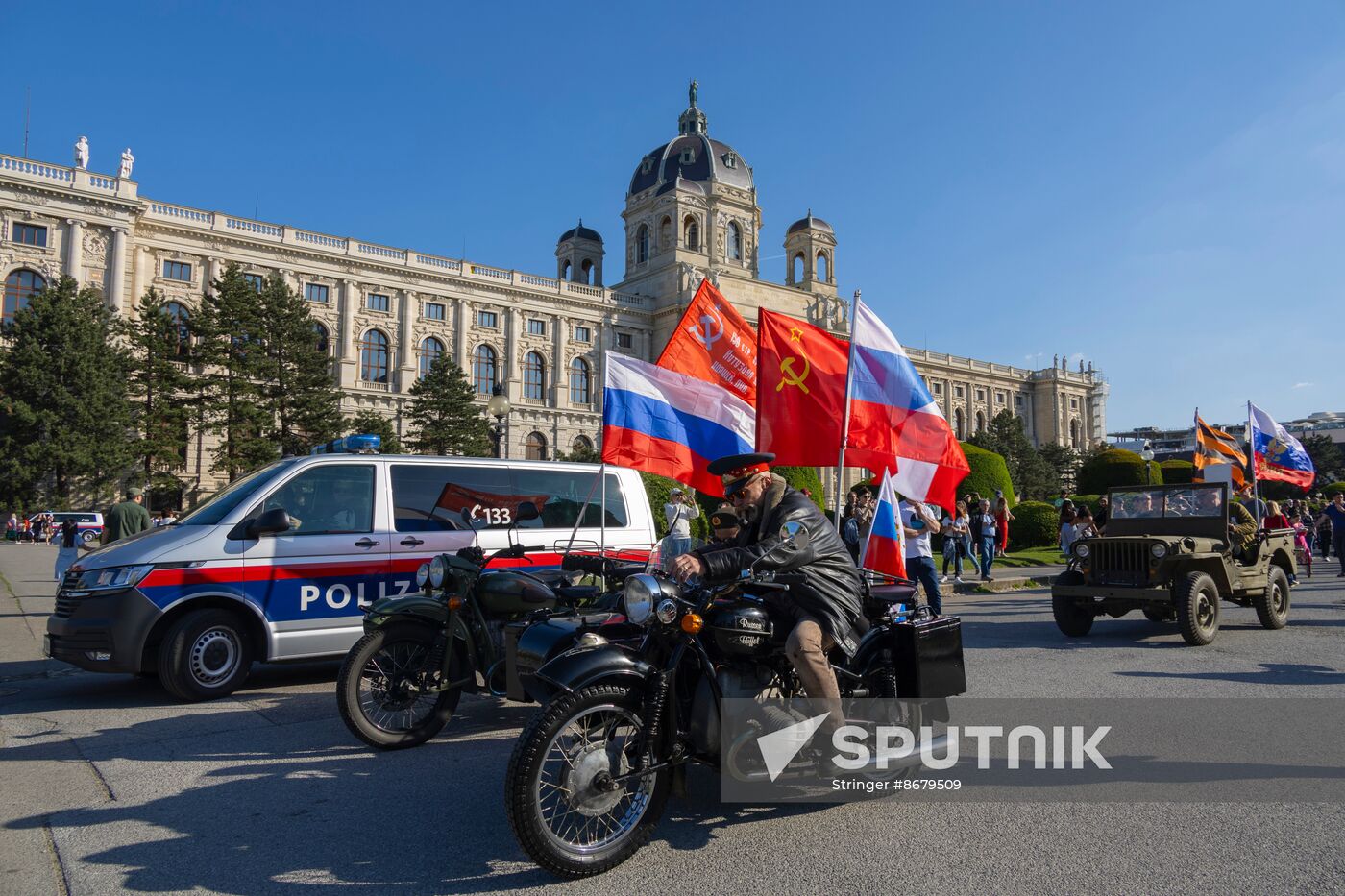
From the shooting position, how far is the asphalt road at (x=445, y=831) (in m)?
3.29

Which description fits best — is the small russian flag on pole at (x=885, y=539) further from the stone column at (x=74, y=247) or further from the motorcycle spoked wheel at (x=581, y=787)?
the stone column at (x=74, y=247)

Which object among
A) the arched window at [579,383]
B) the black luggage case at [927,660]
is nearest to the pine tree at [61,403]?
the arched window at [579,383]

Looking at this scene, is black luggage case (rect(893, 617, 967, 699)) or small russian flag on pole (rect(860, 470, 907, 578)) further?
small russian flag on pole (rect(860, 470, 907, 578))

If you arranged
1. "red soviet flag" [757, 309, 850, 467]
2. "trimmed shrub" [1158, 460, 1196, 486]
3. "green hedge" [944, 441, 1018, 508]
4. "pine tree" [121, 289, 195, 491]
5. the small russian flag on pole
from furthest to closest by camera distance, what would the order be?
"trimmed shrub" [1158, 460, 1196, 486] → "pine tree" [121, 289, 195, 491] → "green hedge" [944, 441, 1018, 508] → the small russian flag on pole → "red soviet flag" [757, 309, 850, 467]

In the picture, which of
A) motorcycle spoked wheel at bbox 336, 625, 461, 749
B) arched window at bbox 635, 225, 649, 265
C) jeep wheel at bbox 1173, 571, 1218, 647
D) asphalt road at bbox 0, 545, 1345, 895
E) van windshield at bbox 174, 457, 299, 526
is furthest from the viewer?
arched window at bbox 635, 225, 649, 265

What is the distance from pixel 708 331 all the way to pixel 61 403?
3964cm

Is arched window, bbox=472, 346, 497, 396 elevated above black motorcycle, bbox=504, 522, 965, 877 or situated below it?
above

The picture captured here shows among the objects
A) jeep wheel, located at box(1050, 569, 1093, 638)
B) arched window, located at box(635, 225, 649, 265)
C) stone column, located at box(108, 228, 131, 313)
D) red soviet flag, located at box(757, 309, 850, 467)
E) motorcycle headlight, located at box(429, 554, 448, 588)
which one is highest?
arched window, located at box(635, 225, 649, 265)

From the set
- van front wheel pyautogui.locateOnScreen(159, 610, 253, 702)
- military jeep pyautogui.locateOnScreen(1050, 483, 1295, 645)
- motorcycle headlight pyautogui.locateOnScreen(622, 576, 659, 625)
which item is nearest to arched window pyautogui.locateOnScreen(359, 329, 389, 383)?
van front wheel pyautogui.locateOnScreen(159, 610, 253, 702)

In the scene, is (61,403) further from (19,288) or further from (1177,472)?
(1177,472)

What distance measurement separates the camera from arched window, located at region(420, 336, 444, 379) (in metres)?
56.9

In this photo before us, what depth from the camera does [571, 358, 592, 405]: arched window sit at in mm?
64812

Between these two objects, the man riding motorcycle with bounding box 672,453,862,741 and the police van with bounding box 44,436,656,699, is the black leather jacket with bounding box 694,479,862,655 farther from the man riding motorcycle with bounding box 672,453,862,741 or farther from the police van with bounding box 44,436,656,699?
the police van with bounding box 44,436,656,699

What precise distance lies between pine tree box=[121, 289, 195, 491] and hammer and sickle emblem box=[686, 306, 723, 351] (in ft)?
125
